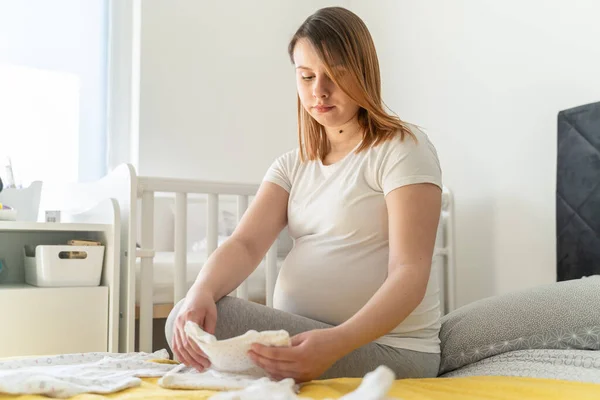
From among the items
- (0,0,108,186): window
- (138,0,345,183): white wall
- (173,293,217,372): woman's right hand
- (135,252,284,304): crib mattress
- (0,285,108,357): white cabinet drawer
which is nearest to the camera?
(173,293,217,372): woman's right hand

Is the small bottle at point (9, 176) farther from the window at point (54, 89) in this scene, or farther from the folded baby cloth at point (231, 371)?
the folded baby cloth at point (231, 371)

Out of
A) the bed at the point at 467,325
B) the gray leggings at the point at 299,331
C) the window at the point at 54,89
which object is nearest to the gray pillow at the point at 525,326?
the bed at the point at 467,325

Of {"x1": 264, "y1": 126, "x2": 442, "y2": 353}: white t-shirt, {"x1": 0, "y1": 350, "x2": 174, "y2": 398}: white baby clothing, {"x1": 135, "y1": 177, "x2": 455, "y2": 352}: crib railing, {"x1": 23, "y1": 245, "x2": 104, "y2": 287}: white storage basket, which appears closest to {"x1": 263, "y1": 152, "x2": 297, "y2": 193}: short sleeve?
{"x1": 264, "y1": 126, "x2": 442, "y2": 353}: white t-shirt

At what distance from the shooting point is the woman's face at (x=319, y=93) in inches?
43.4

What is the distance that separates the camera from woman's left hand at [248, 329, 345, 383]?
31.0 inches

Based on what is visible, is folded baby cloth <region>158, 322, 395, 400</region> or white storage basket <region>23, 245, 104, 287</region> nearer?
folded baby cloth <region>158, 322, 395, 400</region>

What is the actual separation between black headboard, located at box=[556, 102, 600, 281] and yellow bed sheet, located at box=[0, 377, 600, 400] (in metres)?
0.86

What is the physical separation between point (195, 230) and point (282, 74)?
77 centimetres

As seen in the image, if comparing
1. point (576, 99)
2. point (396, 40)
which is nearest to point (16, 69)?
point (396, 40)

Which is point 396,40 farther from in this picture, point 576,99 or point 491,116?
point 576,99

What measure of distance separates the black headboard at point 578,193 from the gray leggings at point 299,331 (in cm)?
87

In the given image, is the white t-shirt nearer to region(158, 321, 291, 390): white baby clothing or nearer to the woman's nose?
the woman's nose

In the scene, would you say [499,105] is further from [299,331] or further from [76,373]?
[76,373]

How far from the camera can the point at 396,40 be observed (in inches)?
99.0
